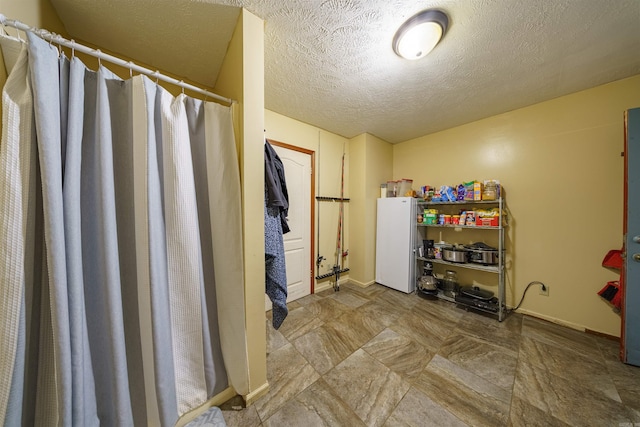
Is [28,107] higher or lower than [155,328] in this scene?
higher

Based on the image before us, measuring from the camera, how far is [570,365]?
53.3 inches

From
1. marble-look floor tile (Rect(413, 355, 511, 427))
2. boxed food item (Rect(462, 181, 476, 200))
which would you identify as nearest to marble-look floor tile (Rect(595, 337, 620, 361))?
marble-look floor tile (Rect(413, 355, 511, 427))

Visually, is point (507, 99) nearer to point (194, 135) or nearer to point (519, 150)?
point (519, 150)

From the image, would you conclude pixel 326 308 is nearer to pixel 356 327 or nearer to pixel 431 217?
pixel 356 327

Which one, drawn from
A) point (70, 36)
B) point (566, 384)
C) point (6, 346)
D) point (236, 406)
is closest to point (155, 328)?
point (6, 346)

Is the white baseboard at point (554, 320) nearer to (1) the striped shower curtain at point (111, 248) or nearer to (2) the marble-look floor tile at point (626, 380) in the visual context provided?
(2) the marble-look floor tile at point (626, 380)

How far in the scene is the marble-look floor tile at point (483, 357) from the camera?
1.28 m

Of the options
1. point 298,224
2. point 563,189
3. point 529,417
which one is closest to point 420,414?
point 529,417

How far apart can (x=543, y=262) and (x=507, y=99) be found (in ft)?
5.49

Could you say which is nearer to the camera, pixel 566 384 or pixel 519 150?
pixel 566 384

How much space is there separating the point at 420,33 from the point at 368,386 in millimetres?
2218

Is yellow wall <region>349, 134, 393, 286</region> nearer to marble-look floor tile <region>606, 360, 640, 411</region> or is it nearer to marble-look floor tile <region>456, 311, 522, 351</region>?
marble-look floor tile <region>456, 311, 522, 351</region>

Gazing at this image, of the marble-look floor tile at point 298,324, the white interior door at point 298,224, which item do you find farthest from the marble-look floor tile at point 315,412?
the white interior door at point 298,224

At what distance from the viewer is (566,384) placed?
47.6 inches
